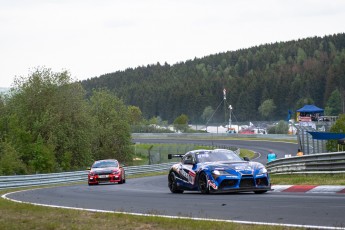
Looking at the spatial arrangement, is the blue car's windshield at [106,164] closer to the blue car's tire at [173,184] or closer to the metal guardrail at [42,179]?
the metal guardrail at [42,179]

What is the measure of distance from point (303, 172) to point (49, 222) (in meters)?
15.3

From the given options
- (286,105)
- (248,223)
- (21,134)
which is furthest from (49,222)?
(286,105)

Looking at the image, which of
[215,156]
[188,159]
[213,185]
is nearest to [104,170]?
[188,159]

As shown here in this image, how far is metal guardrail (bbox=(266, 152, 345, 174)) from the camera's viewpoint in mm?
21938

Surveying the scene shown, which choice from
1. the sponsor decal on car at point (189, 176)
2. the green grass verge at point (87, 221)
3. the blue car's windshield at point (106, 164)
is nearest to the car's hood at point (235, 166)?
the sponsor decal on car at point (189, 176)

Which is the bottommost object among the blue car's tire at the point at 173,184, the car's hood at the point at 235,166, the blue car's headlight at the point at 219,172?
the blue car's tire at the point at 173,184

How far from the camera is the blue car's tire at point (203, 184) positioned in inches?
706

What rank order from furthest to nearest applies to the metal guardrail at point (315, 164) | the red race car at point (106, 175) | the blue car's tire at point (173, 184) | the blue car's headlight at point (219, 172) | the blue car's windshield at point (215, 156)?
the red race car at point (106, 175)
the metal guardrail at point (315, 164)
the blue car's tire at point (173, 184)
the blue car's windshield at point (215, 156)
the blue car's headlight at point (219, 172)

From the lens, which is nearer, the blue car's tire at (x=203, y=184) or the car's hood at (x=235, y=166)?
the car's hood at (x=235, y=166)

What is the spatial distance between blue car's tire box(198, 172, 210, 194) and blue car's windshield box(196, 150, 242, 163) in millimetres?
639

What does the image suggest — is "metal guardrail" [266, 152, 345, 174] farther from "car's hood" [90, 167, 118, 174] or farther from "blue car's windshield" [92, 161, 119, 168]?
"blue car's windshield" [92, 161, 119, 168]

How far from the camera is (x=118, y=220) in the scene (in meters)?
11.3

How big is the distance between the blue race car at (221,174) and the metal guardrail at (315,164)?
14.7 feet

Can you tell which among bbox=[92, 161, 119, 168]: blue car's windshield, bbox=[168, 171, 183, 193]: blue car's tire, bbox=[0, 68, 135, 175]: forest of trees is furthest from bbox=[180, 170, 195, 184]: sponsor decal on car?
bbox=[0, 68, 135, 175]: forest of trees
